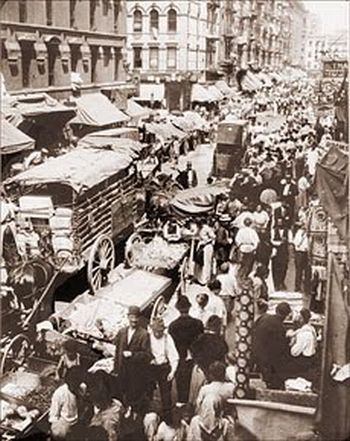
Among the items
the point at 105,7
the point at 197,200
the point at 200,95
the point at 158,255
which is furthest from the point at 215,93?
the point at 158,255

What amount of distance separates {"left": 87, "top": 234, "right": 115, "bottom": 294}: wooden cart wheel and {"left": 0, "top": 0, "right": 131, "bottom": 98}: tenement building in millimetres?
1050

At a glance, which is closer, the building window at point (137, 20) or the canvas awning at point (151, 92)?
the building window at point (137, 20)

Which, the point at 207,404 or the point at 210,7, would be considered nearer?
the point at 207,404

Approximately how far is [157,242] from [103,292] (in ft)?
2.08

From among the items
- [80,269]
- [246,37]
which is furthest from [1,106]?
[246,37]

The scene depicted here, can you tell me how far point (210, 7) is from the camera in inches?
146

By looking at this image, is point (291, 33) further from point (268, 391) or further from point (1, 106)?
point (268, 391)

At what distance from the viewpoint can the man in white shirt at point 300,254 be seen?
3.81 m

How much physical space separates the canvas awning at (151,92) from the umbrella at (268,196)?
2.86 feet

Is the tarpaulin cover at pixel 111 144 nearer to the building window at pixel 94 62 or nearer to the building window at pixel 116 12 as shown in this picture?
the building window at pixel 94 62

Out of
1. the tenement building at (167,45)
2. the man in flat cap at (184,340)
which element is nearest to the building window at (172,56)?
the tenement building at (167,45)

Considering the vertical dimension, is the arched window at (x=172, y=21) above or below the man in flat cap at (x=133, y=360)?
above

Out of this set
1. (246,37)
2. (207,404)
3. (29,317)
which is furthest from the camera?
(246,37)

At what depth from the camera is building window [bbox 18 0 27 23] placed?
3.27 metres
